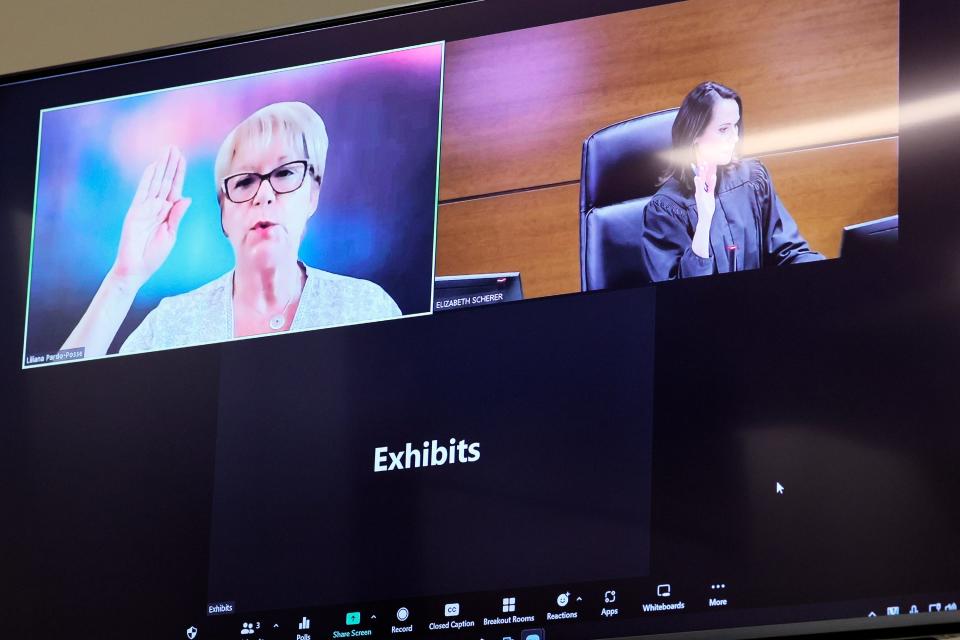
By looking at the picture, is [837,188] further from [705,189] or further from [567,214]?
[567,214]

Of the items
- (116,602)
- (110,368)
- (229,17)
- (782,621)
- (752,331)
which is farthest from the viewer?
(229,17)

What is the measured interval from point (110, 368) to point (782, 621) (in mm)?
1228

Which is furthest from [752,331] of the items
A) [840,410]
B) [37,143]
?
[37,143]

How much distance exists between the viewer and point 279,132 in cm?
290

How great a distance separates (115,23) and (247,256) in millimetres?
938

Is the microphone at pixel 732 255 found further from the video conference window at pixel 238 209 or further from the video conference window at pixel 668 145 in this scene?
the video conference window at pixel 238 209

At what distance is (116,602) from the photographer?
267 cm

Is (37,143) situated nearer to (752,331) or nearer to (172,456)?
(172,456)

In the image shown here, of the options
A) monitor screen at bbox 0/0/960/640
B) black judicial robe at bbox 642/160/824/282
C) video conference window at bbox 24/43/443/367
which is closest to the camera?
monitor screen at bbox 0/0/960/640

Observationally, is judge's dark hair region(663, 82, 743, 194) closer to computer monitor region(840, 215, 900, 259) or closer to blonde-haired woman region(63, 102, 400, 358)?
computer monitor region(840, 215, 900, 259)

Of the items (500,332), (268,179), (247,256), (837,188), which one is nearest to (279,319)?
(247,256)

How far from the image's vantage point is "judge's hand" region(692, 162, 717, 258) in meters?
2.55

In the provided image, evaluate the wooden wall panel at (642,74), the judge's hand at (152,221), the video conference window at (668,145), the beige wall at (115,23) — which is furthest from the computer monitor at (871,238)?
the beige wall at (115,23)

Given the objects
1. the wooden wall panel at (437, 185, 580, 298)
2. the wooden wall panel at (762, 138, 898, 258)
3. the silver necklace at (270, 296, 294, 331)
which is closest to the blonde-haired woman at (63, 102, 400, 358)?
the silver necklace at (270, 296, 294, 331)
